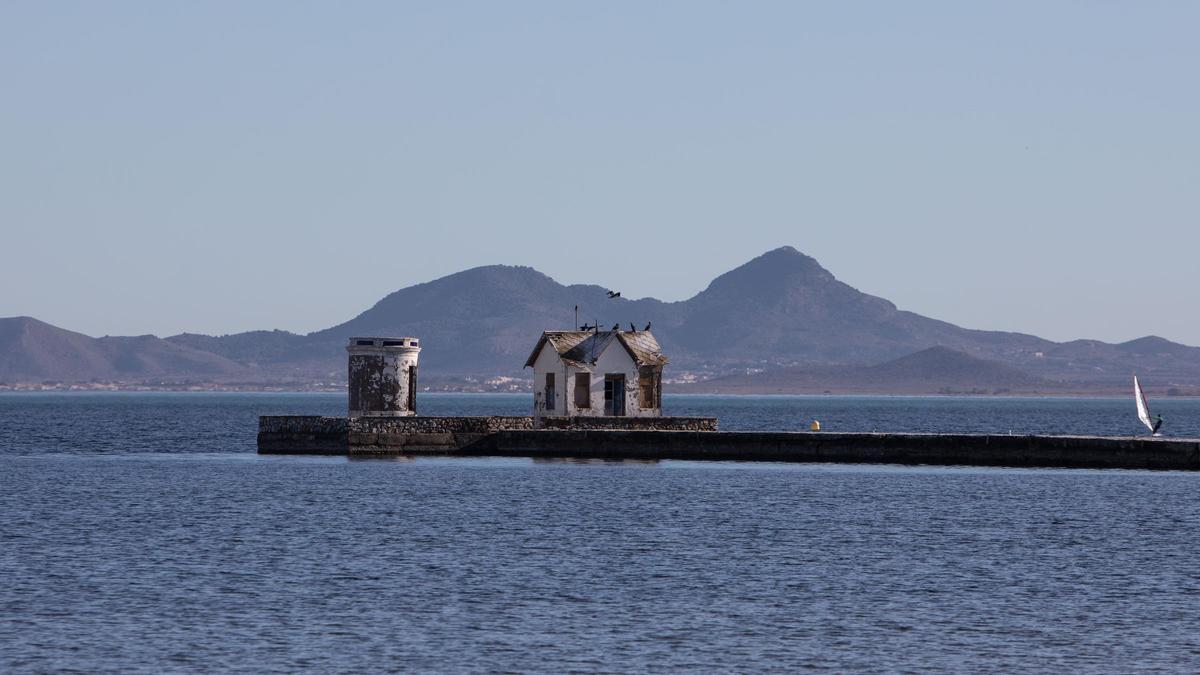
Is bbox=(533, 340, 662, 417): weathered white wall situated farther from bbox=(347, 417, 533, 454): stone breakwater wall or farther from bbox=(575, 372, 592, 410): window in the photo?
bbox=(347, 417, 533, 454): stone breakwater wall

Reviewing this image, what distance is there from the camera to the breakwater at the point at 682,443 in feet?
248

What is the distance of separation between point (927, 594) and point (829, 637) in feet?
21.9

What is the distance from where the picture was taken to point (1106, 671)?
102ft

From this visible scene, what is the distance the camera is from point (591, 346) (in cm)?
8981

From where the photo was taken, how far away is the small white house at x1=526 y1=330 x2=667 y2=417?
89125 mm

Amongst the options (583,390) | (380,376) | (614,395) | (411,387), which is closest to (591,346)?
(583,390)

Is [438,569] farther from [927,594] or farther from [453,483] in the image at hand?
[453,483]

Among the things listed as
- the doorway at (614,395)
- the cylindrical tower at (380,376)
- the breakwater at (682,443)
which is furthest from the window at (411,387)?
the doorway at (614,395)

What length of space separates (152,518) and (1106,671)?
36.4m

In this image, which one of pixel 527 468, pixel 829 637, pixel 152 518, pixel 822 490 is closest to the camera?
pixel 829 637

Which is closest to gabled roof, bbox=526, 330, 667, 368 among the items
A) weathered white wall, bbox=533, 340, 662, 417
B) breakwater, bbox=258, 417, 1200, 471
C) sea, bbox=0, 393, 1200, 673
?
weathered white wall, bbox=533, 340, 662, 417

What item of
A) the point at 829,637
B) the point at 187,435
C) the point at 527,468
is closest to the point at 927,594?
the point at 829,637

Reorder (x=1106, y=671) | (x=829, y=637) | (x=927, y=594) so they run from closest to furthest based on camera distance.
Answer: (x=1106, y=671), (x=829, y=637), (x=927, y=594)

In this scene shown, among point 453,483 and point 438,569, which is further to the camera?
point 453,483
